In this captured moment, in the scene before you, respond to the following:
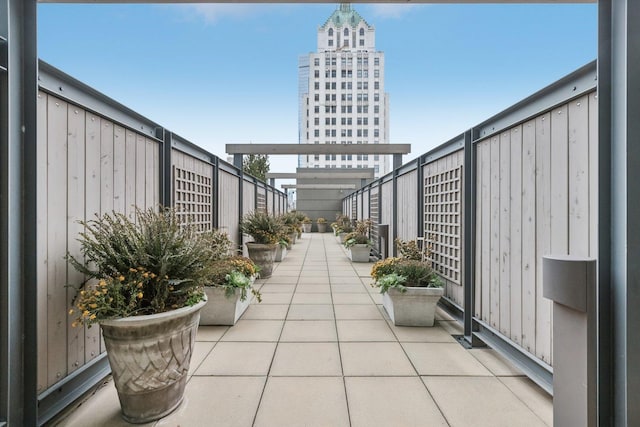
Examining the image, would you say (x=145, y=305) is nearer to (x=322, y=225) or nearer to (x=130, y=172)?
(x=130, y=172)

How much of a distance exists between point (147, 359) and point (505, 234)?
2.74m

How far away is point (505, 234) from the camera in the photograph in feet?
7.73

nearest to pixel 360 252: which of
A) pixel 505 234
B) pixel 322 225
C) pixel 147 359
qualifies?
pixel 505 234

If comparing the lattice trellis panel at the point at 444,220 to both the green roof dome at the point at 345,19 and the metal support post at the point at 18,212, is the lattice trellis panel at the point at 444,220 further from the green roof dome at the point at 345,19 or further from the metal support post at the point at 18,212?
the green roof dome at the point at 345,19

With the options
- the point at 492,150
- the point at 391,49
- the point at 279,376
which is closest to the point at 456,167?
the point at 492,150

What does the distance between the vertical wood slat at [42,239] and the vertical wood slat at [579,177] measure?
3.15m

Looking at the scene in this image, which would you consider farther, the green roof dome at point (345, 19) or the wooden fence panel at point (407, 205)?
the green roof dome at point (345, 19)

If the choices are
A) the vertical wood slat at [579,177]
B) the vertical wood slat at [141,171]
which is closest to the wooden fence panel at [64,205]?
the vertical wood slat at [141,171]

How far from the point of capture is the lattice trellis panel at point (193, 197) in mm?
3354

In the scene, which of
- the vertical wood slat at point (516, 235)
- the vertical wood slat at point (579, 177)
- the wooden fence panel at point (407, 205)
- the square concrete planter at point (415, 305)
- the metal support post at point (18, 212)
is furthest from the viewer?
the wooden fence panel at point (407, 205)

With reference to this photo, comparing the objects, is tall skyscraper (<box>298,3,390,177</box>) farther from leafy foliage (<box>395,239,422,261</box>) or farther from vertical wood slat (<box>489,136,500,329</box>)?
vertical wood slat (<box>489,136,500,329</box>)

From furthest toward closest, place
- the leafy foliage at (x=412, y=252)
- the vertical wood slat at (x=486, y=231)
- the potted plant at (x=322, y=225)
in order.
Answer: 1. the potted plant at (x=322, y=225)
2. the leafy foliage at (x=412, y=252)
3. the vertical wood slat at (x=486, y=231)

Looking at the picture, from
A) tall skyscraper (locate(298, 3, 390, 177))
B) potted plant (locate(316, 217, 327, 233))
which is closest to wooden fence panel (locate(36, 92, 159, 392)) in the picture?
potted plant (locate(316, 217, 327, 233))

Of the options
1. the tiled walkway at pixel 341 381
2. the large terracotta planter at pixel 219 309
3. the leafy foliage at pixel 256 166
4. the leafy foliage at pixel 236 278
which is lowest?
the tiled walkway at pixel 341 381
